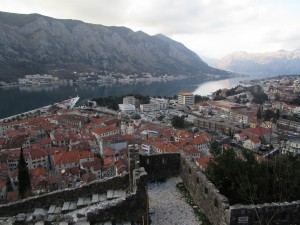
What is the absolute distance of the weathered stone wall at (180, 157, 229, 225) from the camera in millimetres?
5457

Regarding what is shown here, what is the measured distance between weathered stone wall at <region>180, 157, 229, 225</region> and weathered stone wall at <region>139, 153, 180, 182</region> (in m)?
0.26

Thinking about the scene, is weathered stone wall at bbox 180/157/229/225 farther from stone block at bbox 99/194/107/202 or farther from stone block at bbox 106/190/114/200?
stone block at bbox 99/194/107/202

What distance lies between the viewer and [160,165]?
26.9 ft

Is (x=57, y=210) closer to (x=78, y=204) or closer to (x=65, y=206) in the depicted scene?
(x=65, y=206)

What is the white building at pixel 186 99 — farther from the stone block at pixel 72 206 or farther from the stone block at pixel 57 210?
the stone block at pixel 57 210

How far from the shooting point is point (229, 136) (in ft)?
169

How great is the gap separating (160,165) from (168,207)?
1.67m

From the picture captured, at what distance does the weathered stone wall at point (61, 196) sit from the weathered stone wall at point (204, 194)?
1.62 meters

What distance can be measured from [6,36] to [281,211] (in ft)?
564

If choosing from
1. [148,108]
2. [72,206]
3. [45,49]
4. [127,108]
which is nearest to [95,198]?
[72,206]

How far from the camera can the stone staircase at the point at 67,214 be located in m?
5.55

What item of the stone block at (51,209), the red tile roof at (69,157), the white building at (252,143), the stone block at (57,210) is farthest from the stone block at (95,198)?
the white building at (252,143)

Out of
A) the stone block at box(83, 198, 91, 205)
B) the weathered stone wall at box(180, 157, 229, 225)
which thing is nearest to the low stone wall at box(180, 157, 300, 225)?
the weathered stone wall at box(180, 157, 229, 225)

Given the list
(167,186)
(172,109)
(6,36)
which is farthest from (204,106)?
(6,36)
